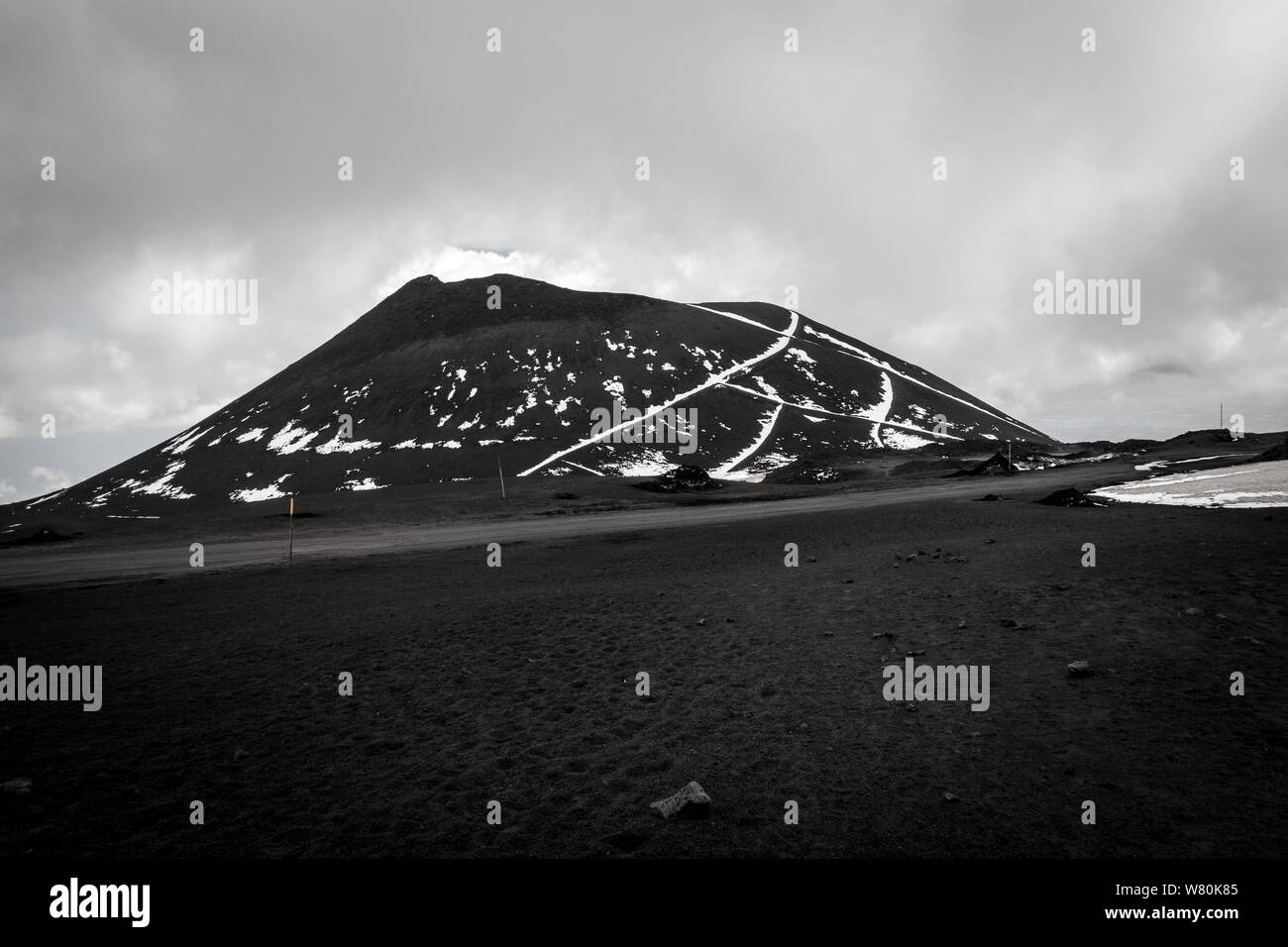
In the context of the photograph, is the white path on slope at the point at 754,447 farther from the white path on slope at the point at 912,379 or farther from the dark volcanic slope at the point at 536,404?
the white path on slope at the point at 912,379

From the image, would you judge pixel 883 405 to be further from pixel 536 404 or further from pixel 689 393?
pixel 536 404

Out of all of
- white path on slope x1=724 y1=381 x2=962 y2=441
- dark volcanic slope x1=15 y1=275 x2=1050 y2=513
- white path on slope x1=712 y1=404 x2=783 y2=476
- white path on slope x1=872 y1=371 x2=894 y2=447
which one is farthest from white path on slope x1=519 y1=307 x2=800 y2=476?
white path on slope x1=872 y1=371 x2=894 y2=447

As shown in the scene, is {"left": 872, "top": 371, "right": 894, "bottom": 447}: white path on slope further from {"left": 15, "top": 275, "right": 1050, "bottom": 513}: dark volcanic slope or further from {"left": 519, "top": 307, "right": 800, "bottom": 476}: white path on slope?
{"left": 519, "top": 307, "right": 800, "bottom": 476}: white path on slope

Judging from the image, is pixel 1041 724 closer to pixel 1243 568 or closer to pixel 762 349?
pixel 1243 568

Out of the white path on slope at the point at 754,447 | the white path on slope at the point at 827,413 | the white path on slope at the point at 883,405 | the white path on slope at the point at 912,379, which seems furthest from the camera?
the white path on slope at the point at 912,379

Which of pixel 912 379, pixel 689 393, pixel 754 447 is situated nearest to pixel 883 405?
pixel 912 379

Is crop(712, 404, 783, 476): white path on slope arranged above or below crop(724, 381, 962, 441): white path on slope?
below

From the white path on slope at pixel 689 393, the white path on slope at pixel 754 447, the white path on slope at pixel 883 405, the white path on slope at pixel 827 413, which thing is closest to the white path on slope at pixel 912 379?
the white path on slope at pixel 883 405
